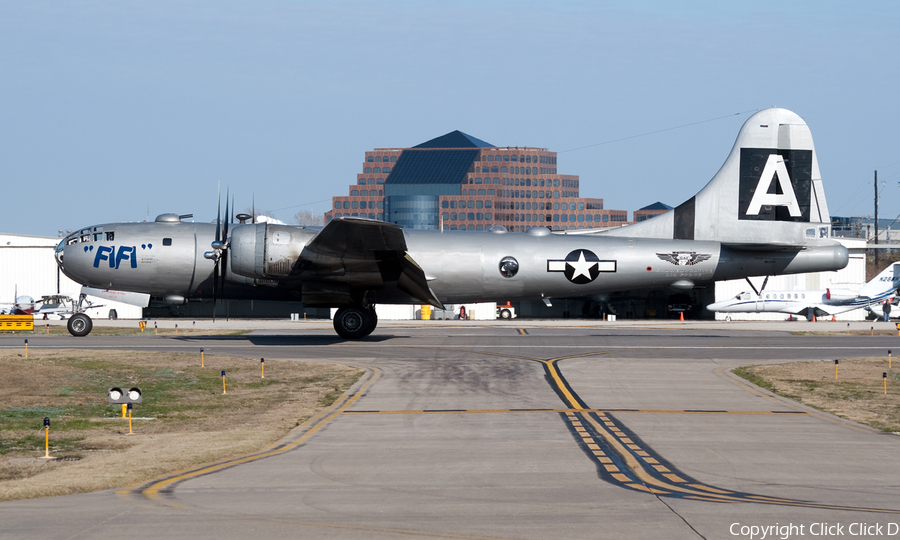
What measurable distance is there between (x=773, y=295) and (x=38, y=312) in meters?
68.5

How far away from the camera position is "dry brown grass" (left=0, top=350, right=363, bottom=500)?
42.9ft

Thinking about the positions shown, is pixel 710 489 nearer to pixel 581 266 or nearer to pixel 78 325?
pixel 581 266

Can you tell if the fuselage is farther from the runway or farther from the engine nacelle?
the runway

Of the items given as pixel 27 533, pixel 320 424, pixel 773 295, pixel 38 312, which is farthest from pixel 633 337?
pixel 38 312

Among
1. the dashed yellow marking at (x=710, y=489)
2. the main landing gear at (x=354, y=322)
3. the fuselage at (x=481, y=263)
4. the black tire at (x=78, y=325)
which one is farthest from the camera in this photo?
the black tire at (x=78, y=325)

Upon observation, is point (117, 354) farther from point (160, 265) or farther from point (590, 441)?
point (590, 441)

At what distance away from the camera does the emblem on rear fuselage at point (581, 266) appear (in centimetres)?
3528

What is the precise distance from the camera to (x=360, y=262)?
32969 mm

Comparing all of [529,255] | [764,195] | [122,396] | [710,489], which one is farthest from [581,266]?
[710,489]

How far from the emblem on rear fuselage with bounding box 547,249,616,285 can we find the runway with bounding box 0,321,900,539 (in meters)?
9.57

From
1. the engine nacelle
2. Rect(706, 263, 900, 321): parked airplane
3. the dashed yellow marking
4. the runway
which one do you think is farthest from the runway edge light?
Rect(706, 263, 900, 321): parked airplane

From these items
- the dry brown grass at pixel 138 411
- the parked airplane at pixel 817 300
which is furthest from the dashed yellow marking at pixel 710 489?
the parked airplane at pixel 817 300

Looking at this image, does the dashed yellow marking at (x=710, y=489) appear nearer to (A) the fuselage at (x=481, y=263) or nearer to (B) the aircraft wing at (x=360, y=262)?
(B) the aircraft wing at (x=360, y=262)

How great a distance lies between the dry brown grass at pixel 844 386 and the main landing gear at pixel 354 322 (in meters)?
15.9
